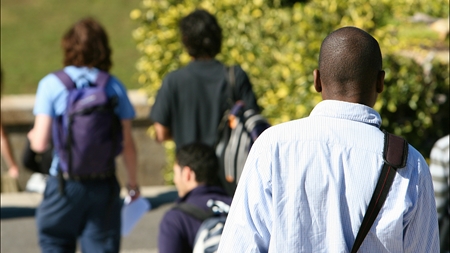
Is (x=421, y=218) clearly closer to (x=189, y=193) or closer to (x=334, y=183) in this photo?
(x=334, y=183)

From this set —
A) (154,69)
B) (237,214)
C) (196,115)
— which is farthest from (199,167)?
(154,69)

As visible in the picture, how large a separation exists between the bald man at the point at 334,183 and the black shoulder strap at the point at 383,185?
0.05 feet

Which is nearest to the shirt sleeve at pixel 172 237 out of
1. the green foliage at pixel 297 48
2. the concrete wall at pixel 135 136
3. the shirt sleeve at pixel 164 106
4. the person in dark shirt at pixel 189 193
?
the person in dark shirt at pixel 189 193

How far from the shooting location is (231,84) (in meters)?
4.25

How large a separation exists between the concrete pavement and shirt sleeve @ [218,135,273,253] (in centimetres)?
380

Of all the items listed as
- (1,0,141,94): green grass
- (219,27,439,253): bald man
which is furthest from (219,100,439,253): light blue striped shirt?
(1,0,141,94): green grass

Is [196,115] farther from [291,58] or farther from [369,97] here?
[369,97]

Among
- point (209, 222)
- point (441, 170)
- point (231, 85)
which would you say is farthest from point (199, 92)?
point (441, 170)

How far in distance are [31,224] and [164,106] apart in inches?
94.8

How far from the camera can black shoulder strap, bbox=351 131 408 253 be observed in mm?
1979

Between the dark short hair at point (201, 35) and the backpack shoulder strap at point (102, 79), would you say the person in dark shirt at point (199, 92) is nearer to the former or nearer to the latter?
the dark short hair at point (201, 35)

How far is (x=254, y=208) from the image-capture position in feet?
6.73

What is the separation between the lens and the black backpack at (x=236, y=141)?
3973mm

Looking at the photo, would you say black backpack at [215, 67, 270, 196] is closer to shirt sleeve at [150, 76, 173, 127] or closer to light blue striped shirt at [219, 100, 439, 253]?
shirt sleeve at [150, 76, 173, 127]
